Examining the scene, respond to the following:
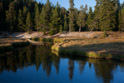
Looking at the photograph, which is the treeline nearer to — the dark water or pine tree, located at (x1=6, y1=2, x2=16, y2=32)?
pine tree, located at (x1=6, y1=2, x2=16, y2=32)

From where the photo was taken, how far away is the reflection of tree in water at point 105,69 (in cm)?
1492

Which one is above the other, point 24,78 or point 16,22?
point 16,22

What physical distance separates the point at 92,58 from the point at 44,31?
51572 mm

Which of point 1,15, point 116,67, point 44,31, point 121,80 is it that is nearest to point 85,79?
point 121,80

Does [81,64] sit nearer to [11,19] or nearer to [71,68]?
[71,68]

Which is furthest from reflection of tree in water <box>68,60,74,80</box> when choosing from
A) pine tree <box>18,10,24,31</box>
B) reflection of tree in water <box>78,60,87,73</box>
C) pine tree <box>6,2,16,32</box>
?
pine tree <box>6,2,16,32</box>

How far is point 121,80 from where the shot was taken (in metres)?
14.2

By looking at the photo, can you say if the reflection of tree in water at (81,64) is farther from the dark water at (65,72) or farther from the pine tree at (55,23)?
the pine tree at (55,23)

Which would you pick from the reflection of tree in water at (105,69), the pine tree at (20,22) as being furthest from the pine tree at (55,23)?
the reflection of tree in water at (105,69)

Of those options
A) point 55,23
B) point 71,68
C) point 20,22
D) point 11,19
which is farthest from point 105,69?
point 11,19

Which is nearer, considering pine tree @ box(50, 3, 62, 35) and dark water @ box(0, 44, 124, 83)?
dark water @ box(0, 44, 124, 83)

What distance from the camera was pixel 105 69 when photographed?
1766 cm

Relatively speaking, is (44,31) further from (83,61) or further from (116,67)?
(116,67)

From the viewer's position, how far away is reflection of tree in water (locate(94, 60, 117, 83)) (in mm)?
14920
